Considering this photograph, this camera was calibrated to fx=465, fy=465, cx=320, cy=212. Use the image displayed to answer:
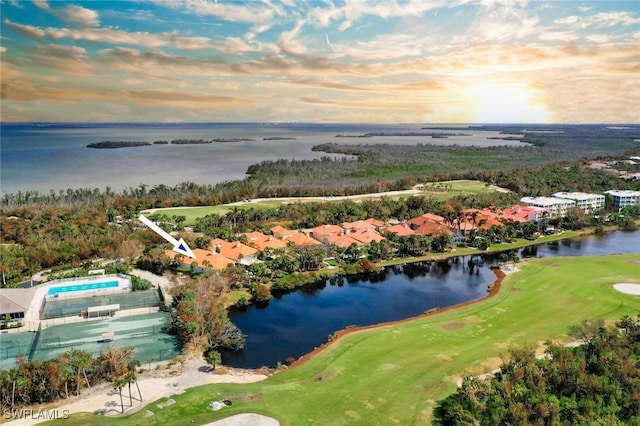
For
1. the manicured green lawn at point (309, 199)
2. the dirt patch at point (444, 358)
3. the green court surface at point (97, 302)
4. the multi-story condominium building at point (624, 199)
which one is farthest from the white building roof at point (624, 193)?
the green court surface at point (97, 302)

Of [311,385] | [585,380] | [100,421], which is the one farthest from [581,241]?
[100,421]

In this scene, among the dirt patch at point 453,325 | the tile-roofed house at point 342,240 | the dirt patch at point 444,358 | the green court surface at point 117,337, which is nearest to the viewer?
the dirt patch at point 444,358

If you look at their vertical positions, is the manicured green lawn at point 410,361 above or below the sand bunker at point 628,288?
below

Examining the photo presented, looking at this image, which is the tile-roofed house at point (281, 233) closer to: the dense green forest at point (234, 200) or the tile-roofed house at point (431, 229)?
the dense green forest at point (234, 200)

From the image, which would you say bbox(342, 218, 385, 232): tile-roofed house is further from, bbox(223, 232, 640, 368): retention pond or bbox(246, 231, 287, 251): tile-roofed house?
bbox(223, 232, 640, 368): retention pond

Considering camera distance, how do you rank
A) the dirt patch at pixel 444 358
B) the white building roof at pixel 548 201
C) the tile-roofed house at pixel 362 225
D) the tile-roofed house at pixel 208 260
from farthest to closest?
the white building roof at pixel 548 201 < the tile-roofed house at pixel 362 225 < the tile-roofed house at pixel 208 260 < the dirt patch at pixel 444 358

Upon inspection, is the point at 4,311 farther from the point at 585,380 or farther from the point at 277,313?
the point at 585,380

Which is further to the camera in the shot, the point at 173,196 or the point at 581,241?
the point at 173,196
